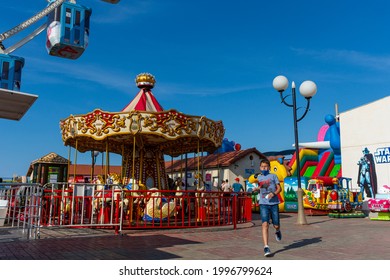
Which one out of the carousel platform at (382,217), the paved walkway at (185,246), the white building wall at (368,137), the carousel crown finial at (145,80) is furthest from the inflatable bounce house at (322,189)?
the carousel crown finial at (145,80)

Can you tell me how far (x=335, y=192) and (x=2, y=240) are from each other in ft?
43.6

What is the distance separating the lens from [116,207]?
8844mm

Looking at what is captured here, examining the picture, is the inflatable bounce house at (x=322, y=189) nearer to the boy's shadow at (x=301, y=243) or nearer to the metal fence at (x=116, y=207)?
the metal fence at (x=116, y=207)

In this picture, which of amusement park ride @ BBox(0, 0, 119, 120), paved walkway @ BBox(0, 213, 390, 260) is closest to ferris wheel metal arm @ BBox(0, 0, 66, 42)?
amusement park ride @ BBox(0, 0, 119, 120)

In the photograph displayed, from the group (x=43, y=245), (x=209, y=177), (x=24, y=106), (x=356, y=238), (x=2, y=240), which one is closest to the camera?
(x=24, y=106)

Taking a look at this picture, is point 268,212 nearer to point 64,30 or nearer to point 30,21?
point 64,30

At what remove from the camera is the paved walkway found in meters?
5.47

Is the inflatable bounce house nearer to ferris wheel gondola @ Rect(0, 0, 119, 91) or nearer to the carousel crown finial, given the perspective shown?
the carousel crown finial

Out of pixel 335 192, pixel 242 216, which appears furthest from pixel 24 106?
pixel 335 192

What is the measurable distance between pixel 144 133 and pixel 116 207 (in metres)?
3.36

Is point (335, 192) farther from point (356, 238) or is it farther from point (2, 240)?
point (2, 240)

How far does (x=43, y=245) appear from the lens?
21.5 ft

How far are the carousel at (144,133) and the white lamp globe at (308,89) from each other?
3339 mm

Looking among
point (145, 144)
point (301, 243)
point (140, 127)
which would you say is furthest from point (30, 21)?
point (301, 243)
